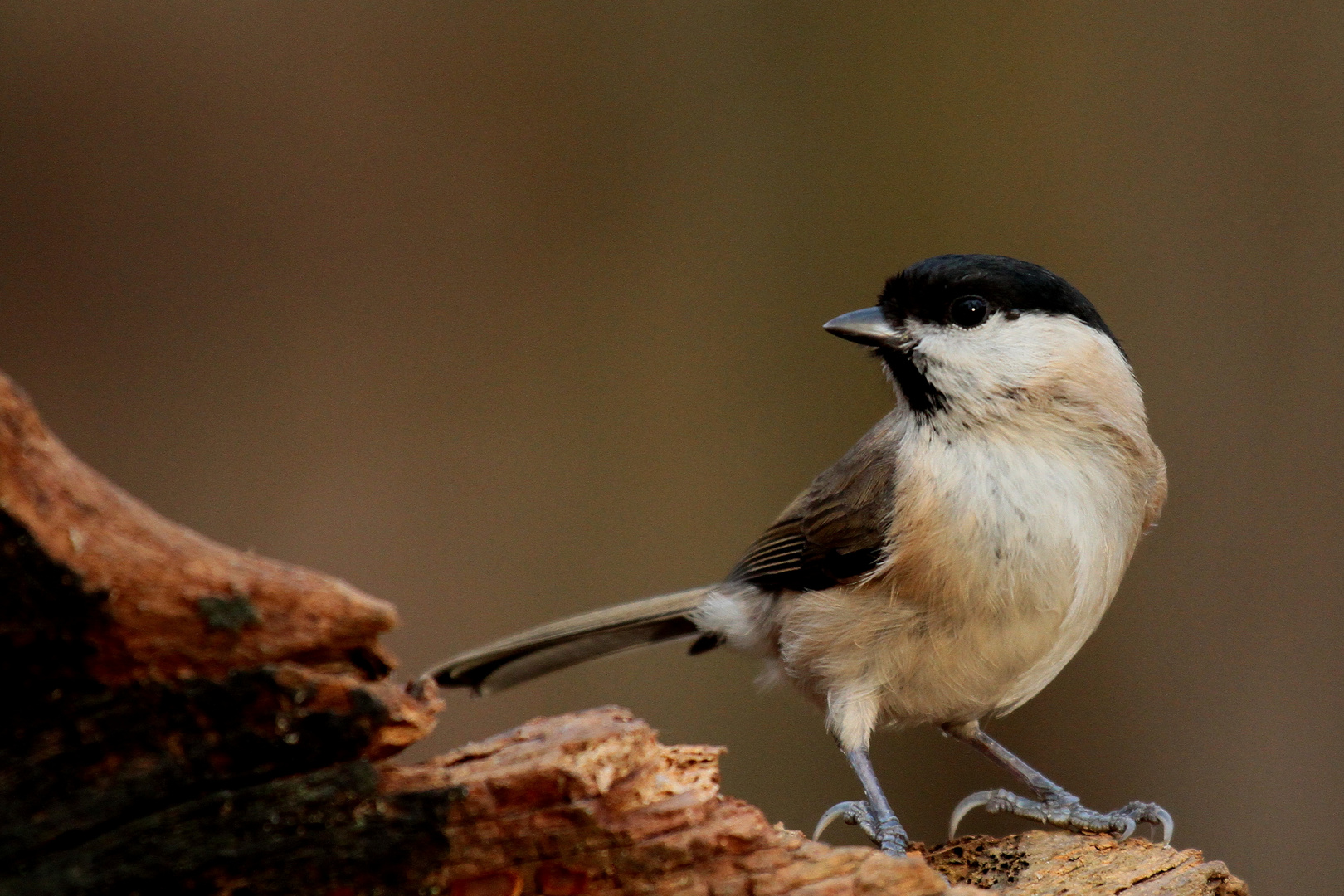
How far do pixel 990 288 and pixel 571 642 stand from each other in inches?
48.3

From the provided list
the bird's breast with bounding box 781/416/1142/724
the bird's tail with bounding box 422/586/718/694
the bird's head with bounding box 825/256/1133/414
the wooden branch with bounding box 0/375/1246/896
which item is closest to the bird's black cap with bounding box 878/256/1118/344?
the bird's head with bounding box 825/256/1133/414

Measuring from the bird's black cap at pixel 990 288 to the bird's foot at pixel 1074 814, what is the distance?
1.00 meters

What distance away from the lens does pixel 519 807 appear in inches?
53.9

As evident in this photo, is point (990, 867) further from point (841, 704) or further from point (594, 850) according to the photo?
point (594, 850)

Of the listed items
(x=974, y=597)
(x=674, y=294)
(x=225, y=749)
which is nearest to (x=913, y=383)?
(x=974, y=597)

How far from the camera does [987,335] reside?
2145 mm

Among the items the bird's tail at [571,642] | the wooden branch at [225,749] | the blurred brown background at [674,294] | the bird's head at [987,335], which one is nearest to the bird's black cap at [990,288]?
the bird's head at [987,335]

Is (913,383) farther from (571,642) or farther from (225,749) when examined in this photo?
(225,749)

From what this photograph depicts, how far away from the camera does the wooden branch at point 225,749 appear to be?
1.20 metres

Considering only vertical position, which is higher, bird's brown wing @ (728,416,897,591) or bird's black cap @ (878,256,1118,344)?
bird's black cap @ (878,256,1118,344)

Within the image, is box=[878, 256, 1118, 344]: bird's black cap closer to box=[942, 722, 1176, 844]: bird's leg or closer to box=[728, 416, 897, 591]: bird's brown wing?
box=[728, 416, 897, 591]: bird's brown wing

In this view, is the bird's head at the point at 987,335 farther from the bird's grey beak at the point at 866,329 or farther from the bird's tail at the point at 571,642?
the bird's tail at the point at 571,642

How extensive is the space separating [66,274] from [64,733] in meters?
3.02

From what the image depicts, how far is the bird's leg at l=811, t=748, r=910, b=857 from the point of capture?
6.82ft
